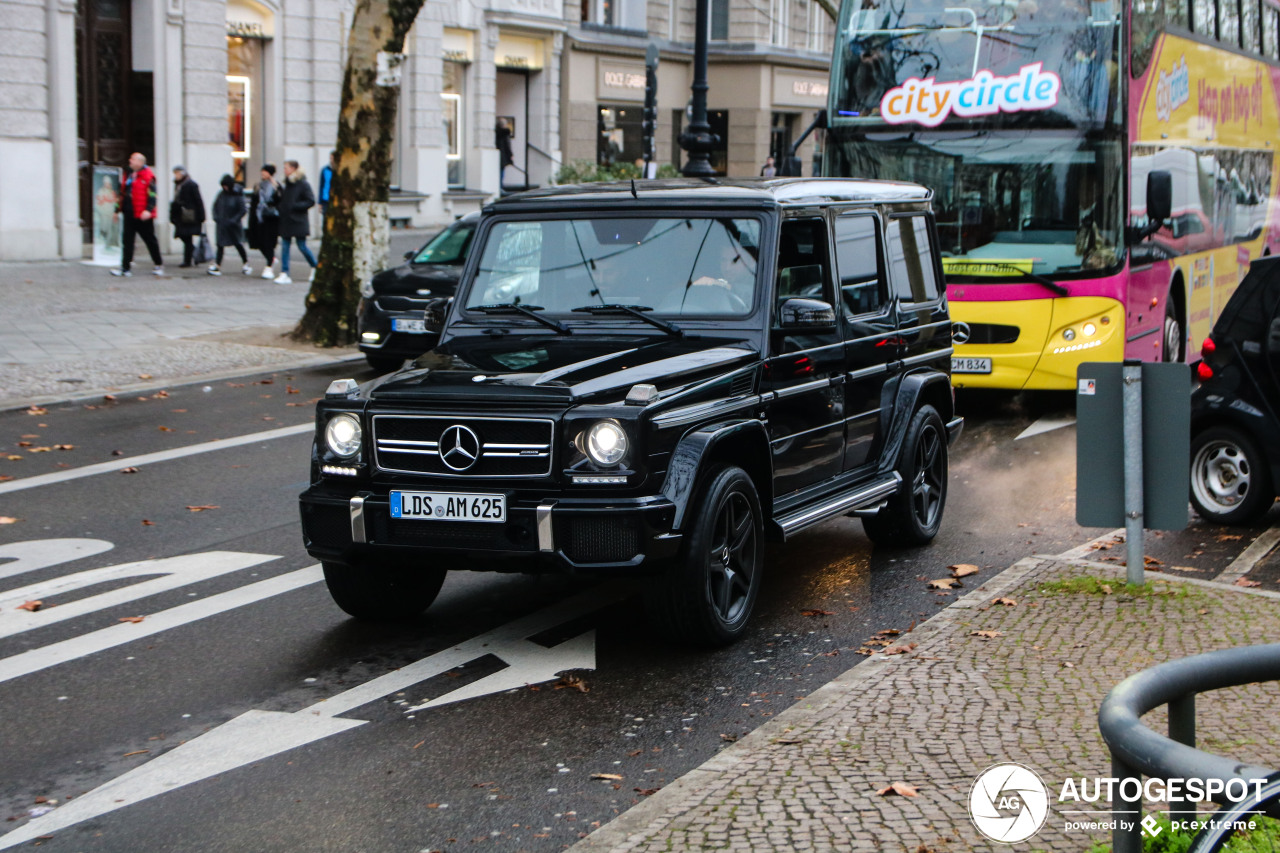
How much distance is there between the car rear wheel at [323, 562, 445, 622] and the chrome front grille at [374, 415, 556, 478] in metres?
0.60

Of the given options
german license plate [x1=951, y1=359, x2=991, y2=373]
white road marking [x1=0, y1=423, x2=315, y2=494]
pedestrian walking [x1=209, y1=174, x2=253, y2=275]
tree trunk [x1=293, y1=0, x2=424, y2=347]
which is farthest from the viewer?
pedestrian walking [x1=209, y1=174, x2=253, y2=275]

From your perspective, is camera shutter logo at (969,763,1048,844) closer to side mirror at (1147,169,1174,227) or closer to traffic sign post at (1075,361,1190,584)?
traffic sign post at (1075,361,1190,584)

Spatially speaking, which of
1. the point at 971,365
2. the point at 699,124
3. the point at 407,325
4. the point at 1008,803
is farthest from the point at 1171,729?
the point at 699,124

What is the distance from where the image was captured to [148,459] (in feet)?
36.2

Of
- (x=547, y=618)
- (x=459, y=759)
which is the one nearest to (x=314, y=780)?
(x=459, y=759)

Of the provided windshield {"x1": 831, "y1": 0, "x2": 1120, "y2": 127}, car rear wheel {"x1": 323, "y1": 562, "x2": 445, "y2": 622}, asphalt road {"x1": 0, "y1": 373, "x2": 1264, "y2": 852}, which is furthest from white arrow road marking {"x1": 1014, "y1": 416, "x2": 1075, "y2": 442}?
car rear wheel {"x1": 323, "y1": 562, "x2": 445, "y2": 622}

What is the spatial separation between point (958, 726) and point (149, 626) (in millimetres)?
3635

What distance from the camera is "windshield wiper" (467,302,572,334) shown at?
7047 millimetres

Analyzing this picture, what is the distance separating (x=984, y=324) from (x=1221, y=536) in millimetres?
4765

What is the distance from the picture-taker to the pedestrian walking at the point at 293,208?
76.9 feet

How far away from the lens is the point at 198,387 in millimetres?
14727

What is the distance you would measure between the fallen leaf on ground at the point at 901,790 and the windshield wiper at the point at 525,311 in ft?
9.96

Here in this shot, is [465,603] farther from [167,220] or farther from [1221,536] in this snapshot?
[167,220]

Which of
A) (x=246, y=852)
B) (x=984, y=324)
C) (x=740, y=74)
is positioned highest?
(x=740, y=74)
